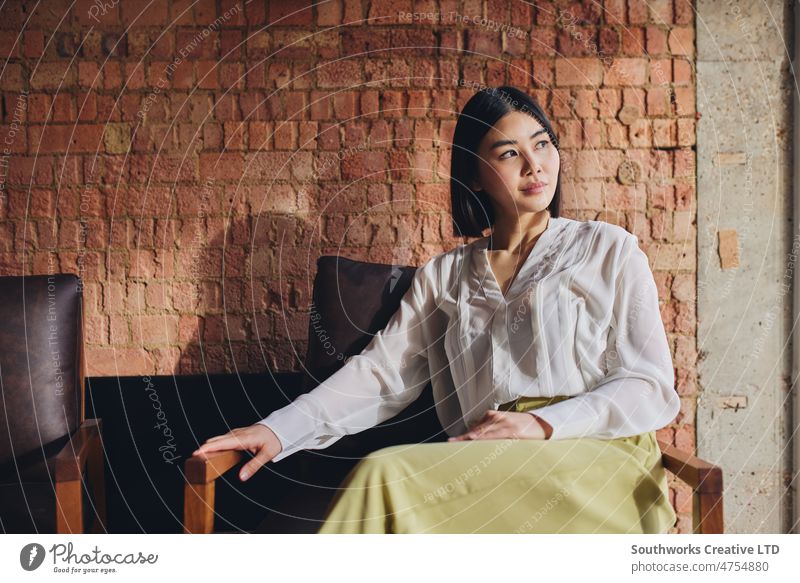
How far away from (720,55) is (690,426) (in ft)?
3.64

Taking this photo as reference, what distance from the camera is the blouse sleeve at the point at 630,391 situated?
133 centimetres

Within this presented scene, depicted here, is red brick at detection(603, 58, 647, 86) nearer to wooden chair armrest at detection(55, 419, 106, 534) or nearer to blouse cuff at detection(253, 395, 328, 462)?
blouse cuff at detection(253, 395, 328, 462)

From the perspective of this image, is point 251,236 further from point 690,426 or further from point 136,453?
point 690,426

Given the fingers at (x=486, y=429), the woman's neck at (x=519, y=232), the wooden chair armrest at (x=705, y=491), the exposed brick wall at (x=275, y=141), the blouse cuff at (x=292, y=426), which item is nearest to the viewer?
the wooden chair armrest at (x=705, y=491)

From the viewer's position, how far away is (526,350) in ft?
4.90

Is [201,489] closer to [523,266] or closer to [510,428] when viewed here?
[510,428]

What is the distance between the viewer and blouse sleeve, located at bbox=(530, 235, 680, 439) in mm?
1325

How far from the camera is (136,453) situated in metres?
1.91

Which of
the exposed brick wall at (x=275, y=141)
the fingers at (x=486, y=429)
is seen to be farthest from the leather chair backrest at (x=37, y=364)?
the fingers at (x=486, y=429)

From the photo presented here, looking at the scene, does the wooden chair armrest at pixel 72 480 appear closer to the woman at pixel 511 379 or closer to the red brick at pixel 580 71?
the woman at pixel 511 379

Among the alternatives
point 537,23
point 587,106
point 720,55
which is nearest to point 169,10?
point 537,23

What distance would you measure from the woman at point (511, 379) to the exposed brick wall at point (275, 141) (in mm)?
430

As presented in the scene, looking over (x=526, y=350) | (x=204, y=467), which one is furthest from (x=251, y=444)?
(x=526, y=350)

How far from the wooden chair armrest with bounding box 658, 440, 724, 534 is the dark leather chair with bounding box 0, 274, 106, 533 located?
4.35 feet
